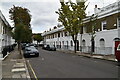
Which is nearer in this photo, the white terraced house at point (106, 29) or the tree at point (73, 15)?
the white terraced house at point (106, 29)

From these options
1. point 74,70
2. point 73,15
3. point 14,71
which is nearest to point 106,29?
point 73,15

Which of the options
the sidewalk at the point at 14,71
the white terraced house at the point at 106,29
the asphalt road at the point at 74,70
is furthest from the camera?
the white terraced house at the point at 106,29

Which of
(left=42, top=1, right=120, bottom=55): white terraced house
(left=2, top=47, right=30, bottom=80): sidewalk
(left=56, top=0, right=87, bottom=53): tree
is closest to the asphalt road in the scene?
(left=2, top=47, right=30, bottom=80): sidewalk

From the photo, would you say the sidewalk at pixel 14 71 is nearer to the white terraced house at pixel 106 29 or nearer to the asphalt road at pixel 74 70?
the asphalt road at pixel 74 70

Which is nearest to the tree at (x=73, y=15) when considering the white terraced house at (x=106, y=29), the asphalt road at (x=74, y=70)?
the white terraced house at (x=106, y=29)

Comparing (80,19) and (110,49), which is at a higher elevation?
(80,19)

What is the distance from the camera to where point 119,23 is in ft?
85.4

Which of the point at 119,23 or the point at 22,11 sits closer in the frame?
the point at 119,23

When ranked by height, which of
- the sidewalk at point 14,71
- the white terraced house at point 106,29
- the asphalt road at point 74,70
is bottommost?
the sidewalk at point 14,71

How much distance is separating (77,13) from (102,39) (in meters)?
6.62

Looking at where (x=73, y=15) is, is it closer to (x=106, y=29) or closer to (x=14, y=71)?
(x=106, y=29)

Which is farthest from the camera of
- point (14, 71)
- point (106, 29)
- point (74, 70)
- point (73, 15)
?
point (73, 15)

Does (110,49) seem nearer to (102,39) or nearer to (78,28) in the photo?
(102,39)

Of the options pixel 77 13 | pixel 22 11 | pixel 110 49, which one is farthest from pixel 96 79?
pixel 22 11
